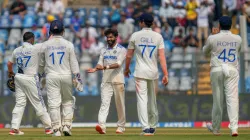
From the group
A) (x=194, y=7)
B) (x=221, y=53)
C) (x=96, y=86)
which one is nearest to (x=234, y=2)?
(x=194, y=7)

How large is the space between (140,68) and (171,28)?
655 inches

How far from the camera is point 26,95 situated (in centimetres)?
2134

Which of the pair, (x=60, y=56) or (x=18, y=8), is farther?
(x=18, y=8)

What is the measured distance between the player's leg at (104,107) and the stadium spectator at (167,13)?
50.3 feet

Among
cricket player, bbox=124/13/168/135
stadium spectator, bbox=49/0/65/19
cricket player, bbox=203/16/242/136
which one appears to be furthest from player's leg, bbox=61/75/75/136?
stadium spectator, bbox=49/0/65/19

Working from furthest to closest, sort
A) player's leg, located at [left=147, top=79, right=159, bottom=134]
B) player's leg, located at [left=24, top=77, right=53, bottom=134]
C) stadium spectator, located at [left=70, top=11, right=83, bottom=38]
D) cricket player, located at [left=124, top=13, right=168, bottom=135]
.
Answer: stadium spectator, located at [left=70, top=11, right=83, bottom=38] → player's leg, located at [left=24, top=77, right=53, bottom=134] → player's leg, located at [left=147, top=79, right=159, bottom=134] → cricket player, located at [left=124, top=13, right=168, bottom=135]

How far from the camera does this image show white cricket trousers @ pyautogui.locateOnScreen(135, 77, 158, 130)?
65.1 feet

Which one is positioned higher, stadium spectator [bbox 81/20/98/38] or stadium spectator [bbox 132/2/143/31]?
stadium spectator [bbox 132/2/143/31]

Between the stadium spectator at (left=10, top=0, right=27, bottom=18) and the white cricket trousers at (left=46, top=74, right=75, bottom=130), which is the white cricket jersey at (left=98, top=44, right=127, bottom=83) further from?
the stadium spectator at (left=10, top=0, right=27, bottom=18)

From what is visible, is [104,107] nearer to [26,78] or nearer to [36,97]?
[36,97]

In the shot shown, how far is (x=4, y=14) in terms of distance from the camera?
3828 centimetres

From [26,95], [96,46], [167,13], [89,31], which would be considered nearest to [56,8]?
[89,31]

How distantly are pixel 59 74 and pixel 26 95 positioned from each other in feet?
6.46

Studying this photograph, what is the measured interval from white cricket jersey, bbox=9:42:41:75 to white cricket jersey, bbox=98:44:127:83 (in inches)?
64.6
